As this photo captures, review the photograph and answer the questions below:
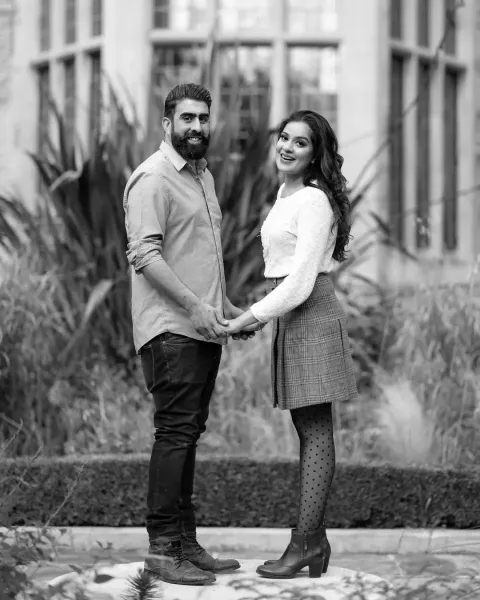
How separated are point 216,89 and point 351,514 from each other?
3875 millimetres

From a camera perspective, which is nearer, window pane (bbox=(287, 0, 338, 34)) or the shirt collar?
the shirt collar

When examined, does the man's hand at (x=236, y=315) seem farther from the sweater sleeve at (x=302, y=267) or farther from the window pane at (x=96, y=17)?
the window pane at (x=96, y=17)

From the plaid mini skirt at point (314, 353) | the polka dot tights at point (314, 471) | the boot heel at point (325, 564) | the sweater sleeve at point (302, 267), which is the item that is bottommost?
the boot heel at point (325, 564)

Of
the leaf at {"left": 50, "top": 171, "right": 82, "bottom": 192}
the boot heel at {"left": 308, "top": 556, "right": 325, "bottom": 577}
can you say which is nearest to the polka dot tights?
the boot heel at {"left": 308, "top": 556, "right": 325, "bottom": 577}

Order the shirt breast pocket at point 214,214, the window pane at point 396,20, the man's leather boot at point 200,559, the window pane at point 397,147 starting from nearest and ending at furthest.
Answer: the shirt breast pocket at point 214,214
the man's leather boot at point 200,559
the window pane at point 397,147
the window pane at point 396,20

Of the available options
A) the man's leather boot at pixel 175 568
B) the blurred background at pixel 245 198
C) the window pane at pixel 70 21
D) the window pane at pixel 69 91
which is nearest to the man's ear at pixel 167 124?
the man's leather boot at pixel 175 568

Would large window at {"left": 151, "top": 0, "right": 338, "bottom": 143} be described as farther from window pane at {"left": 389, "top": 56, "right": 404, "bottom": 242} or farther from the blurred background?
window pane at {"left": 389, "top": 56, "right": 404, "bottom": 242}

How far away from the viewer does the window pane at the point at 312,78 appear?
31.8 ft

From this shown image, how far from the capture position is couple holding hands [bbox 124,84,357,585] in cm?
410

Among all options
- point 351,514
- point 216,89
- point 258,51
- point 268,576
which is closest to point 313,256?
point 268,576

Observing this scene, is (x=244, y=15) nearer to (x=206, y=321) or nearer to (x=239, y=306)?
(x=239, y=306)

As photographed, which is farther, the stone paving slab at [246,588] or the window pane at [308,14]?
the window pane at [308,14]

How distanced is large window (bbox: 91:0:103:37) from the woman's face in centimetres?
610

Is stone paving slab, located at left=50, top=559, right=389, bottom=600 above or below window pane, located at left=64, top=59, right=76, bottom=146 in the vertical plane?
below
